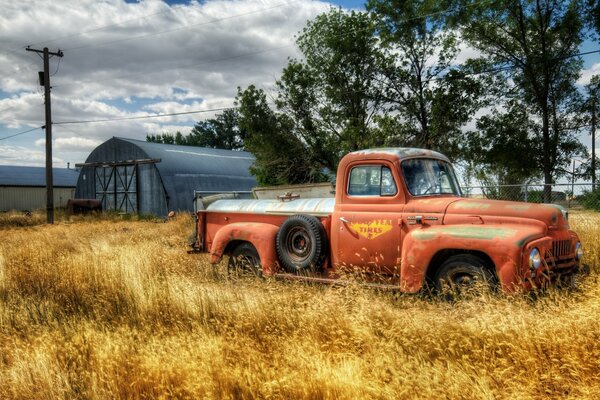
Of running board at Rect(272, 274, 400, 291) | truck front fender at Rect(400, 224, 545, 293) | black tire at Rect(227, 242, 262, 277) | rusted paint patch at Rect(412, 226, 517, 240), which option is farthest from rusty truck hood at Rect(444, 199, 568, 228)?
black tire at Rect(227, 242, 262, 277)

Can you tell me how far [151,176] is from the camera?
2847 centimetres

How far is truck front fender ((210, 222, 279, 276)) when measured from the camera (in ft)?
25.4

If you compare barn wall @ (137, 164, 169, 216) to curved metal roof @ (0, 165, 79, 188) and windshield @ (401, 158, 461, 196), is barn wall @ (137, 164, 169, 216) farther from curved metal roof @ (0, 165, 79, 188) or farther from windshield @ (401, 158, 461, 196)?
windshield @ (401, 158, 461, 196)

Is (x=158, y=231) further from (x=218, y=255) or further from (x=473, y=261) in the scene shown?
(x=473, y=261)

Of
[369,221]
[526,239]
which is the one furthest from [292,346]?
[526,239]

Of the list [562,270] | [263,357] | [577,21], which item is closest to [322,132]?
[577,21]

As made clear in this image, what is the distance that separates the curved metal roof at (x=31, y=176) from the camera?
44562 millimetres

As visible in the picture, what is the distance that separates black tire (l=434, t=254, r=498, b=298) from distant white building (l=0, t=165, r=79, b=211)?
40886mm

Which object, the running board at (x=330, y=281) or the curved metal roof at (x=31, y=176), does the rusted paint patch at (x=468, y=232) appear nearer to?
the running board at (x=330, y=281)

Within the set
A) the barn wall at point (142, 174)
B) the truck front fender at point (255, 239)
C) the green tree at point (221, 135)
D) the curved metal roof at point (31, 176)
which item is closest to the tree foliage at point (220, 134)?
the green tree at point (221, 135)

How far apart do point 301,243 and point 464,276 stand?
8.02 feet

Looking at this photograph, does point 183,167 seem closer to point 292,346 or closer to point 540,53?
point 540,53

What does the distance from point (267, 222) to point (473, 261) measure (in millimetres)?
3350

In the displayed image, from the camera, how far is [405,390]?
3.64 m
